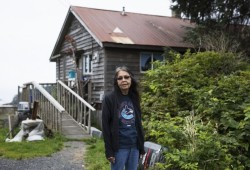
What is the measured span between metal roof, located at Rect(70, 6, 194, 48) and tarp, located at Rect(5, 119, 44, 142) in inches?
189

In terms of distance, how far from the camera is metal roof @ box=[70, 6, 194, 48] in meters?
14.8

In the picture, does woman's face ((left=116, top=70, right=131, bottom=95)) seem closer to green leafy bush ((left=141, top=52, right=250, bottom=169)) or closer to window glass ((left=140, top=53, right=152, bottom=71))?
green leafy bush ((left=141, top=52, right=250, bottom=169))

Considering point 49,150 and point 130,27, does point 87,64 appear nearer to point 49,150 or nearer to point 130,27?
point 130,27

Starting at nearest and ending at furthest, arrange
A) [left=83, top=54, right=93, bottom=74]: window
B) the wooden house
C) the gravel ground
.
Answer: the gravel ground → the wooden house → [left=83, top=54, right=93, bottom=74]: window

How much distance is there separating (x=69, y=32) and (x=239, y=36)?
29.6 ft

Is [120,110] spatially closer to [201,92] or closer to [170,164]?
[170,164]

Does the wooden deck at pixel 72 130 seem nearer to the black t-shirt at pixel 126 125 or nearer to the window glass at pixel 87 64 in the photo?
the window glass at pixel 87 64

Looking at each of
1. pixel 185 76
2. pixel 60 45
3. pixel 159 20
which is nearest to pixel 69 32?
pixel 60 45

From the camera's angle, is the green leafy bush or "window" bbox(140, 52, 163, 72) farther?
"window" bbox(140, 52, 163, 72)

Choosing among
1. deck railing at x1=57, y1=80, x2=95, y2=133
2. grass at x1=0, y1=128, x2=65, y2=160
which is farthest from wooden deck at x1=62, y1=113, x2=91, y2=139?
grass at x1=0, y1=128, x2=65, y2=160

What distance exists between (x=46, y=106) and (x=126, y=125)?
784cm

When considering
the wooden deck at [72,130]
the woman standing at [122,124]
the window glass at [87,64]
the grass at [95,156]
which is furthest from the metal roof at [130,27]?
the woman standing at [122,124]

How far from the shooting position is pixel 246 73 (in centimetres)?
811

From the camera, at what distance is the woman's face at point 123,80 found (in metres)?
4.03
